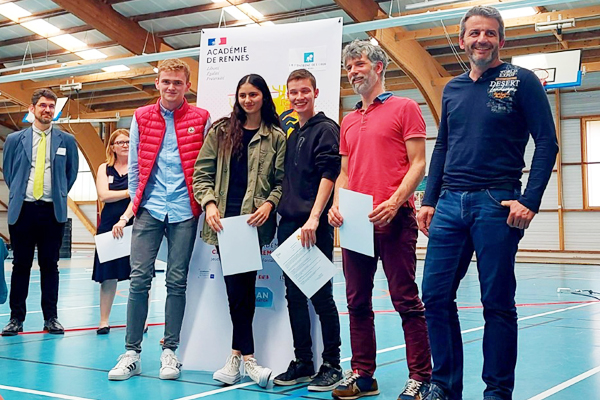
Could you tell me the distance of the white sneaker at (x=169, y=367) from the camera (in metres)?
3.30

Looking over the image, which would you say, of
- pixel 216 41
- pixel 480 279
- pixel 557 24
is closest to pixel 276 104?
pixel 216 41

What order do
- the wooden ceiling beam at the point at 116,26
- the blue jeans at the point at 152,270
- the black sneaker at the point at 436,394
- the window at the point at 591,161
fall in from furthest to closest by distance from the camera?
the window at the point at 591,161
the wooden ceiling beam at the point at 116,26
the blue jeans at the point at 152,270
the black sneaker at the point at 436,394

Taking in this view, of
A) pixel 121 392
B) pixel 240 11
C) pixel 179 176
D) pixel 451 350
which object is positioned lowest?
pixel 121 392

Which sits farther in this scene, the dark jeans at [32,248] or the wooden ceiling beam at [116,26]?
the wooden ceiling beam at [116,26]

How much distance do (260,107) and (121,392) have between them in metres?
1.52

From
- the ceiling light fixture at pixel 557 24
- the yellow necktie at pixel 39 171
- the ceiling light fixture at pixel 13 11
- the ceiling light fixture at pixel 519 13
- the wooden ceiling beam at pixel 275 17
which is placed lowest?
the yellow necktie at pixel 39 171

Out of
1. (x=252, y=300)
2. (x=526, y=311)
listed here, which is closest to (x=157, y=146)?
(x=252, y=300)

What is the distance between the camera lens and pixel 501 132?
241 cm

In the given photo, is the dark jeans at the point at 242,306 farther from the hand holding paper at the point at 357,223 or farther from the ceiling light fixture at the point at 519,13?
the ceiling light fixture at the point at 519,13

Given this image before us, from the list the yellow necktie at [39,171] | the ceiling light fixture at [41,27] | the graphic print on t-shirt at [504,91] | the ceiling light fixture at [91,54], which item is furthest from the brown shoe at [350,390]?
the ceiling light fixture at [91,54]

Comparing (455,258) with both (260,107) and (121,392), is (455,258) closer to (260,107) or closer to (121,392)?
(260,107)

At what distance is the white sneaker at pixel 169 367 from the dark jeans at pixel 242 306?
325 mm

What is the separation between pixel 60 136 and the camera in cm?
483

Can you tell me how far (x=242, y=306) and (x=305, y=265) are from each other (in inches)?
16.6
